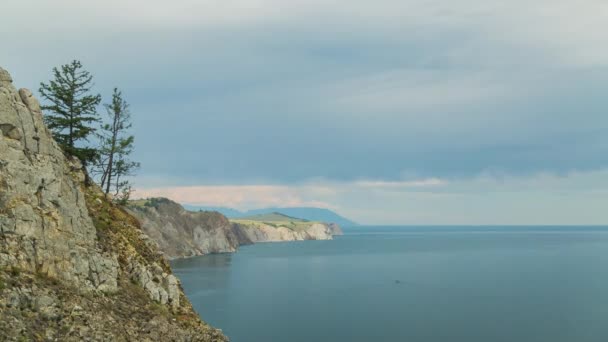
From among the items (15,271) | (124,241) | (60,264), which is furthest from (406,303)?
(15,271)

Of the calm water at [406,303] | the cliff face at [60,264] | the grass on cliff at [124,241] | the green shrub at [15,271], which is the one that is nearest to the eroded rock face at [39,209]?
the cliff face at [60,264]

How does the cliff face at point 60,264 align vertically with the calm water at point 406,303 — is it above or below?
above

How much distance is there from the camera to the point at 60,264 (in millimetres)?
38219

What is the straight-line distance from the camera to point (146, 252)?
50125mm

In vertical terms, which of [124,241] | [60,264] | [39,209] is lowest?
[60,264]

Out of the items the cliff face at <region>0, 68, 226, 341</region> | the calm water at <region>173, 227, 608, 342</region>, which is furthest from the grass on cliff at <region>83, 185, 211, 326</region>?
the calm water at <region>173, 227, 608, 342</region>

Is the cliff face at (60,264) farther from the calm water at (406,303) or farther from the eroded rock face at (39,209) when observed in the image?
the calm water at (406,303)

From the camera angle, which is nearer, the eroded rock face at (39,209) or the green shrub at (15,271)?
the green shrub at (15,271)

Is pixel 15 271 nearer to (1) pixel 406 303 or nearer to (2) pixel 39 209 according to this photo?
(2) pixel 39 209

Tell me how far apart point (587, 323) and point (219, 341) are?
76197 mm

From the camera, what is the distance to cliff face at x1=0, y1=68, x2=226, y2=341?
112 feet

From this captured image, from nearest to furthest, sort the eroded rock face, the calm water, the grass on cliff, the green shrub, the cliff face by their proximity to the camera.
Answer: the green shrub < the cliff face < the eroded rock face < the grass on cliff < the calm water

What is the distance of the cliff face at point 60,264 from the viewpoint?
34.1 m

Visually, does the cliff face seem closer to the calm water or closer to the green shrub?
the green shrub
